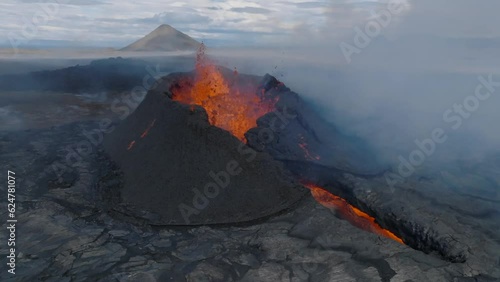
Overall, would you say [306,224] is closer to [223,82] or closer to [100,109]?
[223,82]

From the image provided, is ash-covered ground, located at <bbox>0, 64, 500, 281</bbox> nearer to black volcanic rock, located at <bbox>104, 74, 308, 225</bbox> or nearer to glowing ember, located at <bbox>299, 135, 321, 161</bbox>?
glowing ember, located at <bbox>299, 135, 321, 161</bbox>

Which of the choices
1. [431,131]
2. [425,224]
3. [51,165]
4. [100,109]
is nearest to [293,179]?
[425,224]
